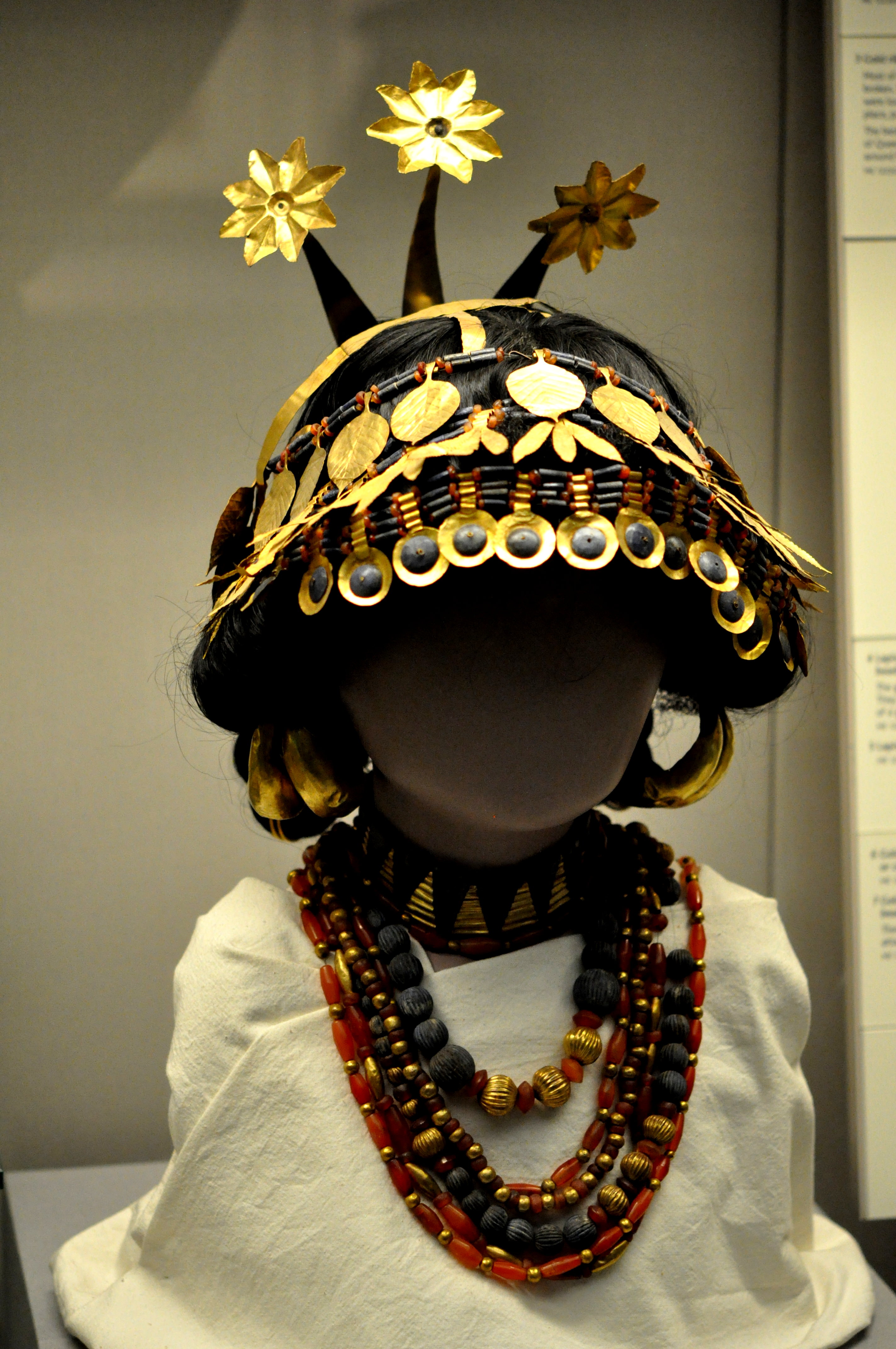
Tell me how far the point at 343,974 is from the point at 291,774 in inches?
7.1

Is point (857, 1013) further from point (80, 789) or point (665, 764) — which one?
point (80, 789)

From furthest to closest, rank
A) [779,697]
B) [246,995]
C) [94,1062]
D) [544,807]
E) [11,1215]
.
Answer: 1. [94,1062]
2. [11,1215]
3. [779,697]
4. [246,995]
5. [544,807]

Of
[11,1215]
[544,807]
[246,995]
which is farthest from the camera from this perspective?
[11,1215]

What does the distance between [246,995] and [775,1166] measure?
494 millimetres

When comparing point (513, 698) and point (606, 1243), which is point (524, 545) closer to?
point (513, 698)

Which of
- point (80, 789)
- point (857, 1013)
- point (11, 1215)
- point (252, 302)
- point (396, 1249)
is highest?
point (252, 302)

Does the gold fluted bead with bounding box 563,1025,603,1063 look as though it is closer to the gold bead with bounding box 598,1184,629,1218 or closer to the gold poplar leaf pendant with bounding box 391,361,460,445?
the gold bead with bounding box 598,1184,629,1218

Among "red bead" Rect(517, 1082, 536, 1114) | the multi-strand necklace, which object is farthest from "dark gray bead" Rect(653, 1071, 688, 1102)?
"red bead" Rect(517, 1082, 536, 1114)

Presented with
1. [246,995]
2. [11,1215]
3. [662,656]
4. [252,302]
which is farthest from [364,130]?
[11,1215]

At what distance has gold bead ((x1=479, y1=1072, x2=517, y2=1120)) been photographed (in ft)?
3.29

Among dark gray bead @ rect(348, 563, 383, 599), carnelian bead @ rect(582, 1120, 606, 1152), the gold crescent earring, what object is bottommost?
carnelian bead @ rect(582, 1120, 606, 1152)

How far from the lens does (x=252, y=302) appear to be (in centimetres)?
144

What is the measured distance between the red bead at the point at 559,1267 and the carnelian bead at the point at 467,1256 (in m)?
0.05

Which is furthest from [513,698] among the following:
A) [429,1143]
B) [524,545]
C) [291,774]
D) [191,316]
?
[191,316]
